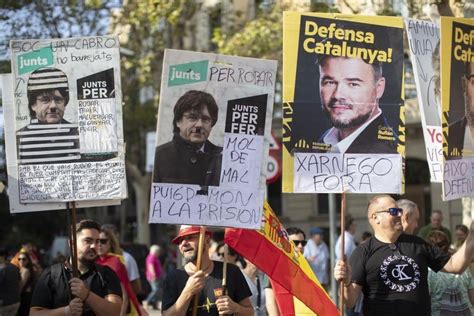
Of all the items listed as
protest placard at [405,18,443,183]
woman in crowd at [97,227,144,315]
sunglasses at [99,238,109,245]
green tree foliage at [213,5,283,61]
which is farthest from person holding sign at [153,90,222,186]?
green tree foliage at [213,5,283,61]

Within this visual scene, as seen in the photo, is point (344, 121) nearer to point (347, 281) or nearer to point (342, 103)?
point (342, 103)

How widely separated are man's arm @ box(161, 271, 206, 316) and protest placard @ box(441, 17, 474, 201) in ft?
7.36

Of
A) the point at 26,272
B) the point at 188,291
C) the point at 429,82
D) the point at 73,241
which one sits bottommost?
the point at 26,272

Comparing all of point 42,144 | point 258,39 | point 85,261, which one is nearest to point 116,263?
point 85,261

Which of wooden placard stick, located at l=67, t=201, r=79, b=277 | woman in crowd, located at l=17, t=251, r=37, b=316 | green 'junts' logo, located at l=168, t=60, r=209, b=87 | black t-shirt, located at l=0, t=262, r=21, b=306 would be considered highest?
green 'junts' logo, located at l=168, t=60, r=209, b=87

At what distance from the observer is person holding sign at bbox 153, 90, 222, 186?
7125 millimetres

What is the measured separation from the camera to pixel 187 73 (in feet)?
23.4

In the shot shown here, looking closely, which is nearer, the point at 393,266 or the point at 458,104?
the point at 393,266

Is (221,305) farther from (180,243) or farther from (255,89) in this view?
(255,89)

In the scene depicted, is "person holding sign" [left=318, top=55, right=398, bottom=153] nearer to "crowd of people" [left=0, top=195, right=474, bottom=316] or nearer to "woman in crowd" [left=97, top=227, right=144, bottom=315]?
"crowd of people" [left=0, top=195, right=474, bottom=316]

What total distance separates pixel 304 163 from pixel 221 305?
58.3 inches

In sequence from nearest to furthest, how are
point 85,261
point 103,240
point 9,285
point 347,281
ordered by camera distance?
point 85,261
point 347,281
point 103,240
point 9,285

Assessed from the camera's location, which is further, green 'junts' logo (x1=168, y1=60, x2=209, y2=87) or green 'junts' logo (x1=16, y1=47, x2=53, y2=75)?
green 'junts' logo (x1=16, y1=47, x2=53, y2=75)

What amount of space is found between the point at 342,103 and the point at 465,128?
3.57ft
